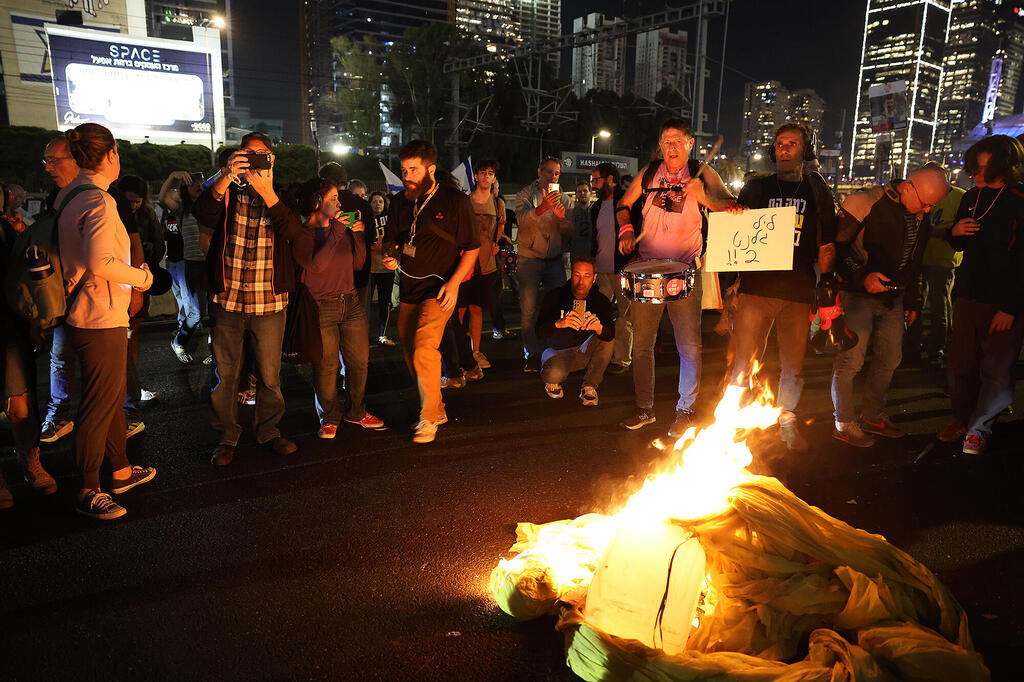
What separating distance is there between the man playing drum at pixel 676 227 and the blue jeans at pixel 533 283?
2.31 meters

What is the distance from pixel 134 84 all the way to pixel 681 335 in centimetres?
4246

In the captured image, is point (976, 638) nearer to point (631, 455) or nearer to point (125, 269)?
point (631, 455)

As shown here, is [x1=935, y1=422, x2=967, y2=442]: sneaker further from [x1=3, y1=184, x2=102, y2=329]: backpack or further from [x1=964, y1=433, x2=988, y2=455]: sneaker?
[x1=3, y1=184, x2=102, y2=329]: backpack

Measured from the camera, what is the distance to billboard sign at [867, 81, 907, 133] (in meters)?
41.6

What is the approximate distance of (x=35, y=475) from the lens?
13.9ft

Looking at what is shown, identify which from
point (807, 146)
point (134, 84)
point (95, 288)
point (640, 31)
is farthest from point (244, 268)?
point (134, 84)

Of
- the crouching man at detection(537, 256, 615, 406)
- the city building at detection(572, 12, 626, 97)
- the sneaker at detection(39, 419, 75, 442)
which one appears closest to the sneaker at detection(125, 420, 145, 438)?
the sneaker at detection(39, 419, 75, 442)

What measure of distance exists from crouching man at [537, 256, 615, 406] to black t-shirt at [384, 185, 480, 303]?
1562mm

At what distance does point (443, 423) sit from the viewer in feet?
18.8

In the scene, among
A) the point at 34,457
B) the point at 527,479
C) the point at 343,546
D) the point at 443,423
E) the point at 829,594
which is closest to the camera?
the point at 829,594

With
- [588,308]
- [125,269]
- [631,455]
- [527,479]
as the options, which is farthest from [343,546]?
[588,308]

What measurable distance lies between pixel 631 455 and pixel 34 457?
3.91 metres

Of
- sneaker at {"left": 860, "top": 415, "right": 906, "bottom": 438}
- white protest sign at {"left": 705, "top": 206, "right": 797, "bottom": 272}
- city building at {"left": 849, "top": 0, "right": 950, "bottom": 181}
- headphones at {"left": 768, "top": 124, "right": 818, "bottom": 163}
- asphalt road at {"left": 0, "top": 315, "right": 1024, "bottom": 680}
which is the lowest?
asphalt road at {"left": 0, "top": 315, "right": 1024, "bottom": 680}

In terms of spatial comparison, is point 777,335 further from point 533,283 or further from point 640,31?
point 640,31
